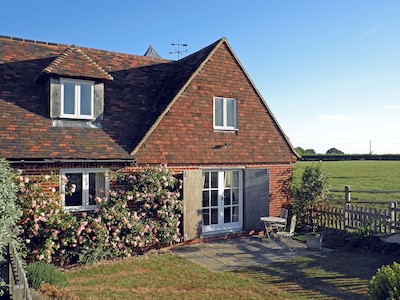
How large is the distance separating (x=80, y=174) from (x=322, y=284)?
321 inches

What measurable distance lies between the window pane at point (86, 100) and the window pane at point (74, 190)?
2552 millimetres

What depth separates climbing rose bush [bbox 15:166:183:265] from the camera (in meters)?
9.98

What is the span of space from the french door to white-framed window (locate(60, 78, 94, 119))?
5.29 metres

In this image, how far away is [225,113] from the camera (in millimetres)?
14781

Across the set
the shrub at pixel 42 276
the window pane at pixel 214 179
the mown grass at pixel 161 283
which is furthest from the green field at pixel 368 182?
the shrub at pixel 42 276

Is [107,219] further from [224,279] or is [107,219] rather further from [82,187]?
[224,279]

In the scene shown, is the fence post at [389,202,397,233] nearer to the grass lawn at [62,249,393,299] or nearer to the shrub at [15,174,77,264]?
the grass lawn at [62,249,393,299]

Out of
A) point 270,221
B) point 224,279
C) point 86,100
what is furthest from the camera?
point 270,221

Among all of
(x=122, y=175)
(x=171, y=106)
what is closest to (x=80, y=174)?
(x=122, y=175)

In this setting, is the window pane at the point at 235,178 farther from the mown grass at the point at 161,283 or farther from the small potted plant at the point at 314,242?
the mown grass at the point at 161,283

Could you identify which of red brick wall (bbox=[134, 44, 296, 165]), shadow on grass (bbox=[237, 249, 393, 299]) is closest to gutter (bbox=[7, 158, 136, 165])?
red brick wall (bbox=[134, 44, 296, 165])

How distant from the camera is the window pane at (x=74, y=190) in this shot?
1106 centimetres

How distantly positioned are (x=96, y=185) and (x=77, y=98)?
3.36 m

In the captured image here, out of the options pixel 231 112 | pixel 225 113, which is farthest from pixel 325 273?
pixel 231 112
